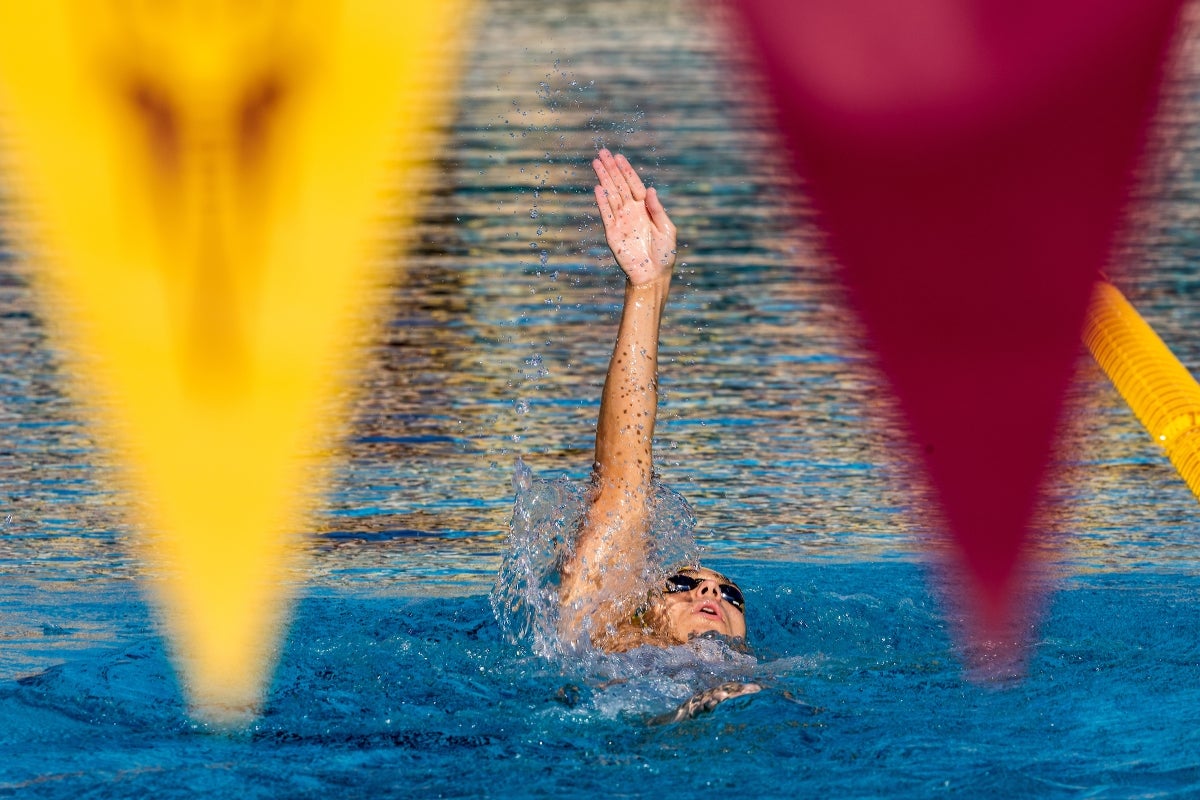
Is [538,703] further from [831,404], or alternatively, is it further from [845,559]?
[831,404]

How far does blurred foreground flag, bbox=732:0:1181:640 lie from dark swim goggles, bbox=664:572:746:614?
1.03 m

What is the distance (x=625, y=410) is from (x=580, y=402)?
12.5 feet

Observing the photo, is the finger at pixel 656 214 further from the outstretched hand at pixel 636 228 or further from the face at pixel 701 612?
the face at pixel 701 612

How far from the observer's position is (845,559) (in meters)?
7.90

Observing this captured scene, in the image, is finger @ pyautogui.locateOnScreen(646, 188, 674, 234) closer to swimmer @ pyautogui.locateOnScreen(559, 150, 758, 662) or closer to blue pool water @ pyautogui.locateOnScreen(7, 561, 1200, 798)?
swimmer @ pyautogui.locateOnScreen(559, 150, 758, 662)

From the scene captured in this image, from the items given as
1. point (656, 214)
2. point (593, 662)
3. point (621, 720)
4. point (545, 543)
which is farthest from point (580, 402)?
point (621, 720)

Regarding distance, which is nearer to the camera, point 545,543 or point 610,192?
point 610,192

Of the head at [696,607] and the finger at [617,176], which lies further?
the finger at [617,176]

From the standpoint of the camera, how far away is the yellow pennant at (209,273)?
823 centimetres

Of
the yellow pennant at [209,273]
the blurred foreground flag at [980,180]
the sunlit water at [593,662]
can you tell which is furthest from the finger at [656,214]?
the yellow pennant at [209,273]

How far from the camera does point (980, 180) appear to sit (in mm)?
7770

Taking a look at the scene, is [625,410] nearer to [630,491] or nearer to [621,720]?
[630,491]

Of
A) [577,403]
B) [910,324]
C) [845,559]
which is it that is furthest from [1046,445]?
[577,403]

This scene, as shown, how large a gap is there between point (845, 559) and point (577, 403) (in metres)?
2.74
